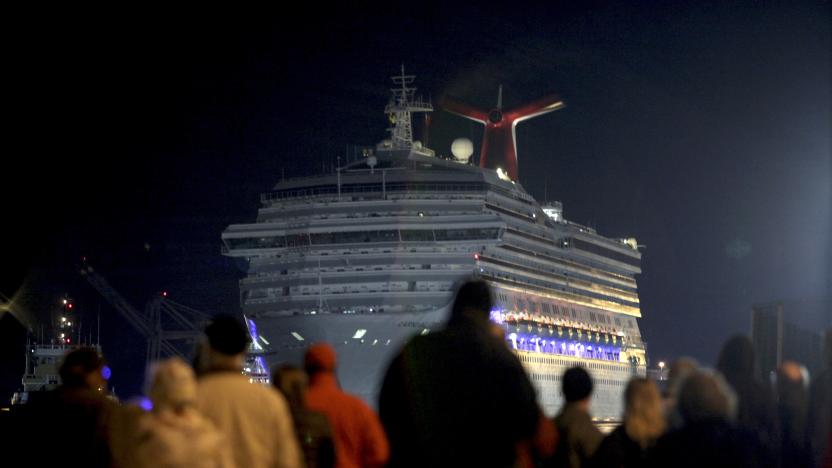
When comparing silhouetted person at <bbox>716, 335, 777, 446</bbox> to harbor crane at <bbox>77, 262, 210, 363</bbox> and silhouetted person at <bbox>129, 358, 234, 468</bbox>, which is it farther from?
harbor crane at <bbox>77, 262, 210, 363</bbox>

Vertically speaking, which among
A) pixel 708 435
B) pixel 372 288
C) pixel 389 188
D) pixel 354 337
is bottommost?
pixel 708 435

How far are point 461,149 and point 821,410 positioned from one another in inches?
2648

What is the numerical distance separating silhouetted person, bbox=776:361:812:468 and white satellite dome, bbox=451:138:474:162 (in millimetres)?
A: 66926

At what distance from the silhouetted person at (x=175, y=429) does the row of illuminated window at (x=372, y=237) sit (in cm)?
5080

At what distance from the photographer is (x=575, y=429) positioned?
31.0ft

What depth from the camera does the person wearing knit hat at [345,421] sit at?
29.1ft

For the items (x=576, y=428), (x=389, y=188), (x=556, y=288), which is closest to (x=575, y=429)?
(x=576, y=428)

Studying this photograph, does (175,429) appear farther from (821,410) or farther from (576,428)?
(821,410)

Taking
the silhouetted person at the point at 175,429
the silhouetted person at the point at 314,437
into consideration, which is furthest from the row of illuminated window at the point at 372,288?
the silhouetted person at the point at 175,429

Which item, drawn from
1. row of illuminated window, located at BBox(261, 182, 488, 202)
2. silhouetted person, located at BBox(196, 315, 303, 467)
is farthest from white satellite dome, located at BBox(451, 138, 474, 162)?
silhouetted person, located at BBox(196, 315, 303, 467)

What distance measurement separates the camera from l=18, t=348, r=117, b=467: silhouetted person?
29.5 ft

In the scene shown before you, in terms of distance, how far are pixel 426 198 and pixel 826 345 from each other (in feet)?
165

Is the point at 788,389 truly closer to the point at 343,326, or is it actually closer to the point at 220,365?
the point at 220,365

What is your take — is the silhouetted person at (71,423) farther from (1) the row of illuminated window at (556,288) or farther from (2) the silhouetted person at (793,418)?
(1) the row of illuminated window at (556,288)
